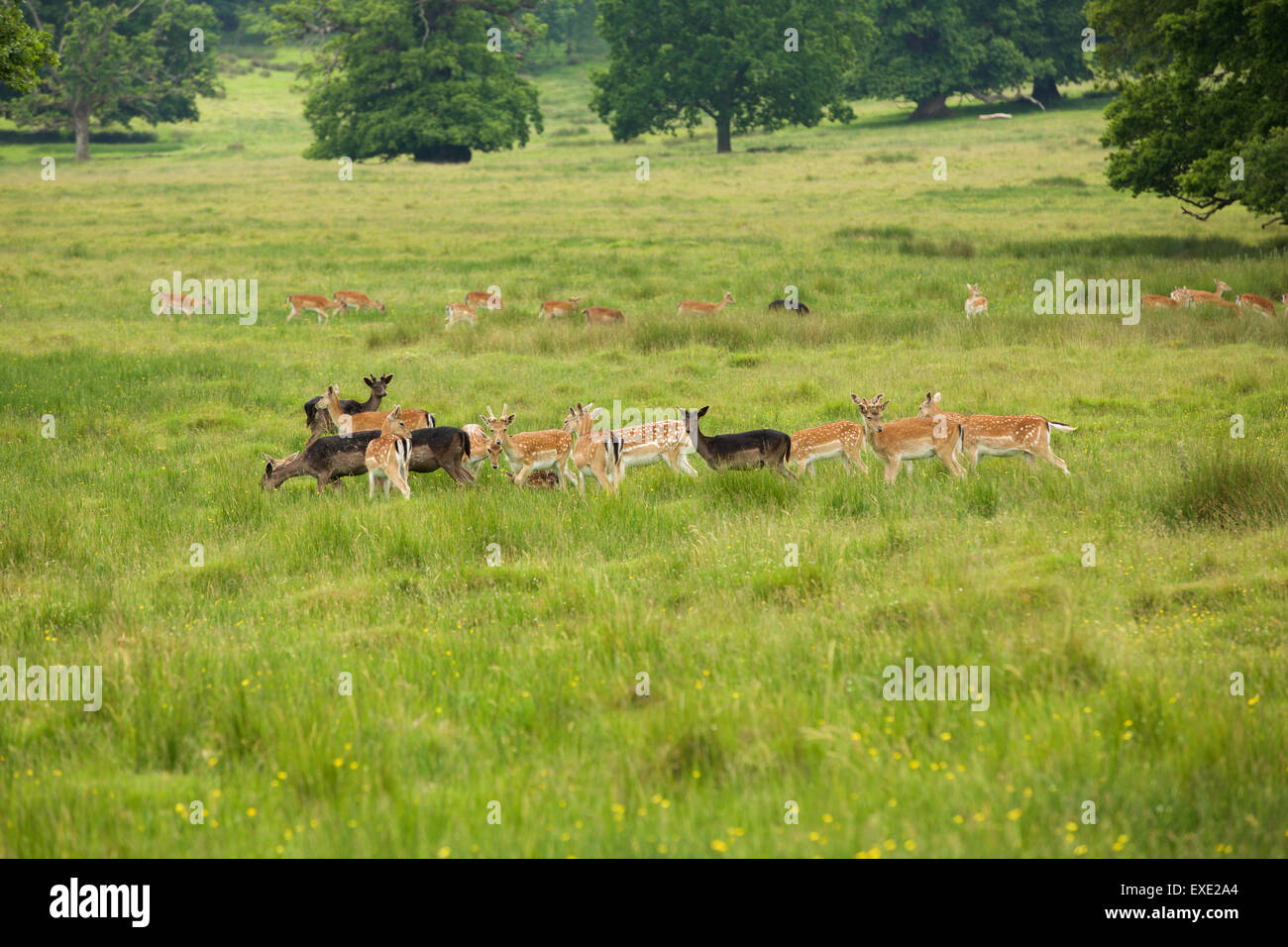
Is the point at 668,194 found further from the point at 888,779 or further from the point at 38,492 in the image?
the point at 888,779

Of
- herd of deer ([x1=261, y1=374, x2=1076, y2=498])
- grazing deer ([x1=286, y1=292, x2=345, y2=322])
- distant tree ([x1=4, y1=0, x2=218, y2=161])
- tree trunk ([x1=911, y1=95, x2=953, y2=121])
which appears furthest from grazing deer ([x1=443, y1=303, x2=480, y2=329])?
tree trunk ([x1=911, y1=95, x2=953, y2=121])

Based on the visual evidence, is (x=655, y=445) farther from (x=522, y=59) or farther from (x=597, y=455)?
(x=522, y=59)

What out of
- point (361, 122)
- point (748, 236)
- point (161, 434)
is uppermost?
point (361, 122)

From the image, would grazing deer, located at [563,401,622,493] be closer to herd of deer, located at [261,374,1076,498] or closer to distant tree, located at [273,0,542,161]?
herd of deer, located at [261,374,1076,498]

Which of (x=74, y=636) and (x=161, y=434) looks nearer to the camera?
(x=74, y=636)

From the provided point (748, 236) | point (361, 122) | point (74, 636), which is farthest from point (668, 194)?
point (74, 636)

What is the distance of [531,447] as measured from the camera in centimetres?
1153

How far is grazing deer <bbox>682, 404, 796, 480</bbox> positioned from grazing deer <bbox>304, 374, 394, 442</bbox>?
433 cm

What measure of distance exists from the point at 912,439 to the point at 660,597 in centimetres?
445

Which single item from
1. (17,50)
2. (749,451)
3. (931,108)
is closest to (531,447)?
(749,451)

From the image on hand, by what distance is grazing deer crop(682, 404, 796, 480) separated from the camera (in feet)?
37.4
